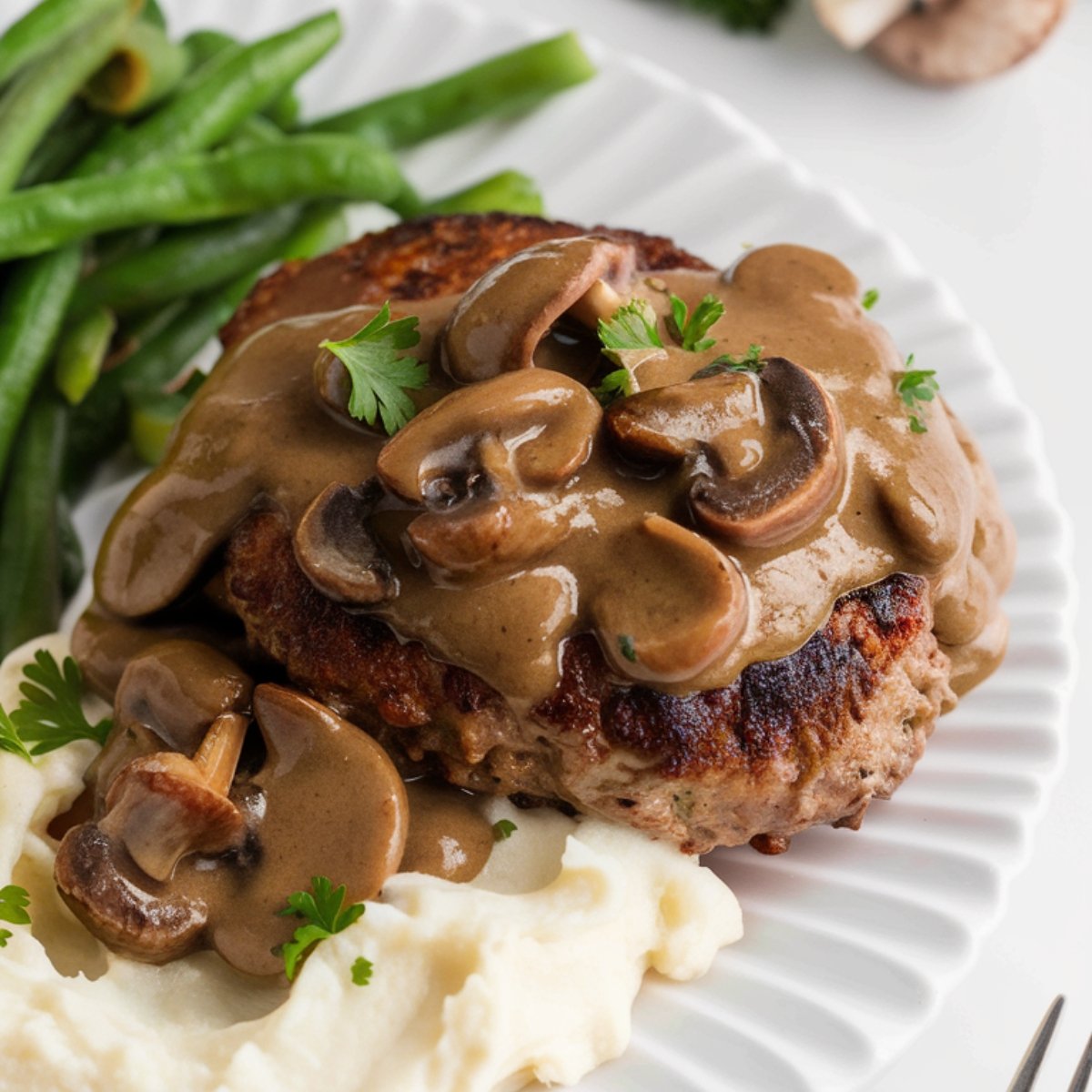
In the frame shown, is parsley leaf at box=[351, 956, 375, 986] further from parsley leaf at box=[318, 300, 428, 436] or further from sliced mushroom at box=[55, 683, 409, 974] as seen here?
parsley leaf at box=[318, 300, 428, 436]

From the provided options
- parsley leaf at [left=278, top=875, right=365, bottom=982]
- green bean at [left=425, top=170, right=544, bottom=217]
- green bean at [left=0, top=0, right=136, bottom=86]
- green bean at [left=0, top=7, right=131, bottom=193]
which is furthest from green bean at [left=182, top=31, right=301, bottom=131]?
parsley leaf at [left=278, top=875, right=365, bottom=982]

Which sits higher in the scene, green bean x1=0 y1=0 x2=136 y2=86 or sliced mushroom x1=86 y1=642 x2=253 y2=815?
green bean x1=0 y1=0 x2=136 y2=86

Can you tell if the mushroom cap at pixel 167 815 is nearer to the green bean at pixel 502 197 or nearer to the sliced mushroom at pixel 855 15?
the green bean at pixel 502 197

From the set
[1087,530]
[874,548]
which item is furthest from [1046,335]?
[874,548]

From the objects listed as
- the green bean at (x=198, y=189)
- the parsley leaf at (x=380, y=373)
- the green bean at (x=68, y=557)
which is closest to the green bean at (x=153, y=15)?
the green bean at (x=198, y=189)

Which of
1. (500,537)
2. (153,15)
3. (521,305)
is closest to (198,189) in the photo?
(153,15)
